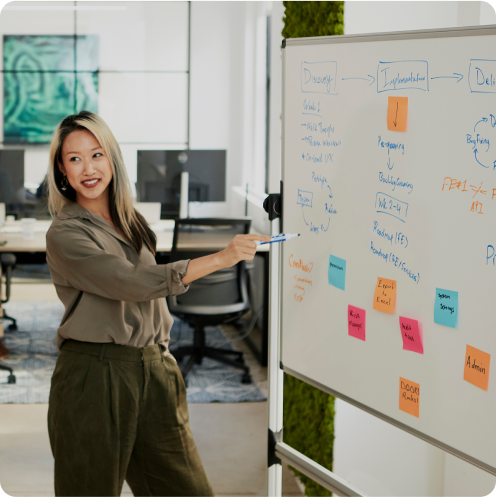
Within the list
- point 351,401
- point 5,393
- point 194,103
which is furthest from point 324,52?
point 194,103

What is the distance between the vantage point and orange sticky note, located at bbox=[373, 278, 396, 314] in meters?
1.28

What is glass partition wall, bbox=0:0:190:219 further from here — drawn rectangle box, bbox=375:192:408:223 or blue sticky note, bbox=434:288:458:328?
blue sticky note, bbox=434:288:458:328

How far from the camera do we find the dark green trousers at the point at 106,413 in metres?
1.44

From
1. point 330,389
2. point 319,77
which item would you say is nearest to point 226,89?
point 319,77

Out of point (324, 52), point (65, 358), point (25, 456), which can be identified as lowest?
point (25, 456)

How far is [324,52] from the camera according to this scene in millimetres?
1387

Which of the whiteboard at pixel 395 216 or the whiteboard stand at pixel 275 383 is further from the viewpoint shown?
the whiteboard stand at pixel 275 383

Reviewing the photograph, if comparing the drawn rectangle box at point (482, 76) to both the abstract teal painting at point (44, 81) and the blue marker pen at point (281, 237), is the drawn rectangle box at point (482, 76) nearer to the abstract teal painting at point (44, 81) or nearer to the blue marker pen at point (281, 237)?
the blue marker pen at point (281, 237)

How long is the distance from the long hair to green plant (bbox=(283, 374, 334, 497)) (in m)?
0.97

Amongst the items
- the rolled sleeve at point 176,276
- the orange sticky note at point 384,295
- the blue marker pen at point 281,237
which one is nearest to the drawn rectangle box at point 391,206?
the orange sticky note at point 384,295

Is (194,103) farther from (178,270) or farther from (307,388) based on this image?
(178,270)

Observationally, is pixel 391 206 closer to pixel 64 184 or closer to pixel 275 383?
pixel 275 383

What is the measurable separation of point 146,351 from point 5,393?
2250 mm

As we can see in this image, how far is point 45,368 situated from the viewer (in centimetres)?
371
